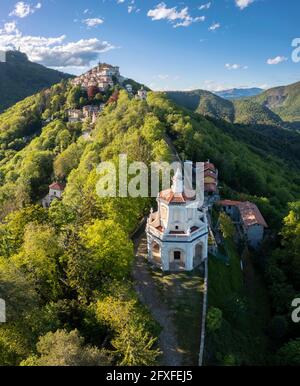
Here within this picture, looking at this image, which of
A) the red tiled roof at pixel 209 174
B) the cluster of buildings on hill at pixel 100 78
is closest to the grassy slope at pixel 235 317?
the red tiled roof at pixel 209 174

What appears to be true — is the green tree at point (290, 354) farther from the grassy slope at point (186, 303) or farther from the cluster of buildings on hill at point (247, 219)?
the cluster of buildings on hill at point (247, 219)

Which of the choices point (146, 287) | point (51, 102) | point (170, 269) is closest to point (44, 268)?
point (146, 287)

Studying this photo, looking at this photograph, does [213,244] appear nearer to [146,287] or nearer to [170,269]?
[170,269]

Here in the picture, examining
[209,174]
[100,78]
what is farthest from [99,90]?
[209,174]

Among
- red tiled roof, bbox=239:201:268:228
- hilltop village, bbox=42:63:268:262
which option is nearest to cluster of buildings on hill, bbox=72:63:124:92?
hilltop village, bbox=42:63:268:262

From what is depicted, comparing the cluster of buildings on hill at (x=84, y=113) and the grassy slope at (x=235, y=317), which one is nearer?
the grassy slope at (x=235, y=317)

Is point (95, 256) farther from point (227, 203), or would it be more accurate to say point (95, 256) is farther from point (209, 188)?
point (227, 203)
